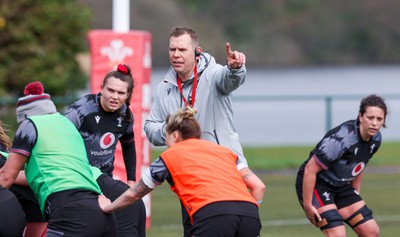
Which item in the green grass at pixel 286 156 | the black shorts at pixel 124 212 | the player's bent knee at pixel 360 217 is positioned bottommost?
the green grass at pixel 286 156

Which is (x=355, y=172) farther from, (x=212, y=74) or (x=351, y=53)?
(x=351, y=53)

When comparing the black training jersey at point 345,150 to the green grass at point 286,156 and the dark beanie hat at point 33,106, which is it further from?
the green grass at point 286,156

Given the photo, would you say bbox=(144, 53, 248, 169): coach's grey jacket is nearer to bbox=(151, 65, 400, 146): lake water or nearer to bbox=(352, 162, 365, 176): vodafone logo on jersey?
bbox=(352, 162, 365, 176): vodafone logo on jersey

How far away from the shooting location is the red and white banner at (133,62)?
11.9 metres

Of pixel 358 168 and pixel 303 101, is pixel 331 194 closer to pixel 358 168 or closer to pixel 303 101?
pixel 358 168

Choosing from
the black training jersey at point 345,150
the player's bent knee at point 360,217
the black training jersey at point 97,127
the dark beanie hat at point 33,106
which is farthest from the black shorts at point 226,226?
the player's bent knee at point 360,217

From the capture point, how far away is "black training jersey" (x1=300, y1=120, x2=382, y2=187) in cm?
838

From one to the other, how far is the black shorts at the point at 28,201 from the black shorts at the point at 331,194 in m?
2.57

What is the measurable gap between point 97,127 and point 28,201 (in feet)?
2.61

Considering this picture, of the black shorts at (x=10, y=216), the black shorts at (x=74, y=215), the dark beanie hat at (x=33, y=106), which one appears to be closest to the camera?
the black shorts at (x=74, y=215)

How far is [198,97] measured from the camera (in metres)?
7.51

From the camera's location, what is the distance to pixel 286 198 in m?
14.9

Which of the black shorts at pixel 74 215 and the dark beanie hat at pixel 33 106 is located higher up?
the dark beanie hat at pixel 33 106

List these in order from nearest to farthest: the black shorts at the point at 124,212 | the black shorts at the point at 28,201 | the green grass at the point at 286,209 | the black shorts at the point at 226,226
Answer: the black shorts at the point at 226,226 < the black shorts at the point at 124,212 < the black shorts at the point at 28,201 < the green grass at the point at 286,209
